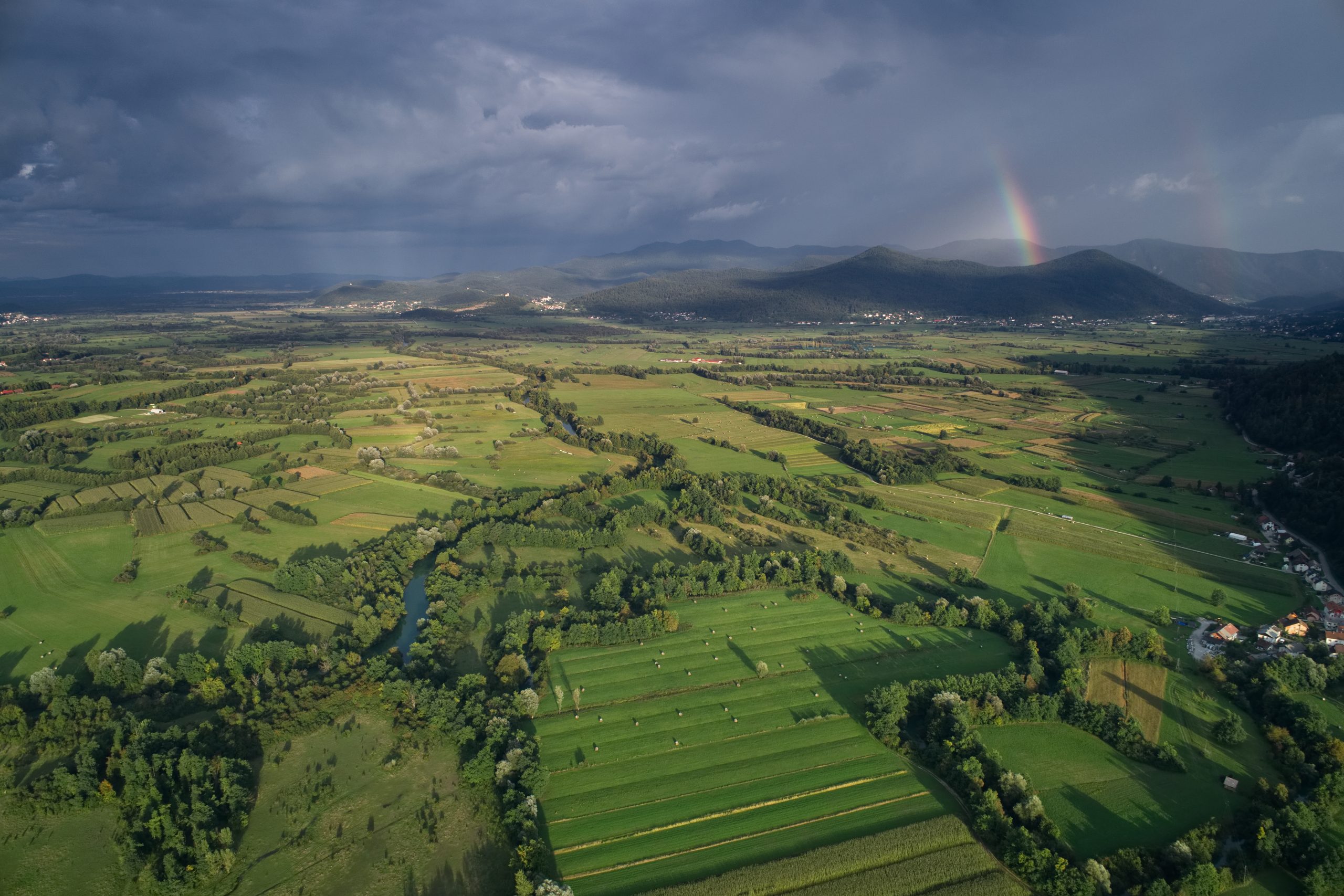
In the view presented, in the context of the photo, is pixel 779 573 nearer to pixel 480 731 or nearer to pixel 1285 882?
pixel 480 731

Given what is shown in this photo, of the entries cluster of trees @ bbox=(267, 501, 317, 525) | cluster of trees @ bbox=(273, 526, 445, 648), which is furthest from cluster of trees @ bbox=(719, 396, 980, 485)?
cluster of trees @ bbox=(267, 501, 317, 525)

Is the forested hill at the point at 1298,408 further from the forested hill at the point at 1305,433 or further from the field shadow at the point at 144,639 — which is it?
the field shadow at the point at 144,639

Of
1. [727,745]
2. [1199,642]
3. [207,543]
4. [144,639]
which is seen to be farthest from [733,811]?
[207,543]

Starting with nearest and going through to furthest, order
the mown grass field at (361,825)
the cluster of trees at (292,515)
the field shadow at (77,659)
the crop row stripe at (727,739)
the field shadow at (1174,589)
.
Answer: the mown grass field at (361,825) → the crop row stripe at (727,739) → the field shadow at (77,659) → the field shadow at (1174,589) → the cluster of trees at (292,515)

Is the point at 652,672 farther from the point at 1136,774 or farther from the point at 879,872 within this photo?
the point at 1136,774

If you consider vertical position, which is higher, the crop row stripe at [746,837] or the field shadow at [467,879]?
the crop row stripe at [746,837]

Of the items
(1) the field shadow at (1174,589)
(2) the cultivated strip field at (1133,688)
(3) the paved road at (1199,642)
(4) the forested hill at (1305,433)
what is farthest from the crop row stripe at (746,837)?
(4) the forested hill at (1305,433)
